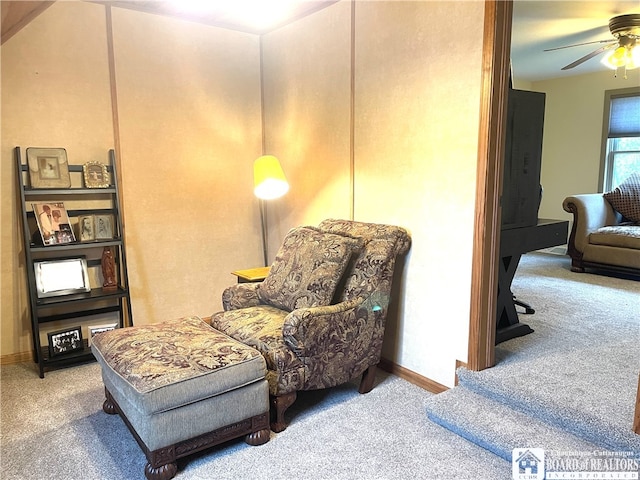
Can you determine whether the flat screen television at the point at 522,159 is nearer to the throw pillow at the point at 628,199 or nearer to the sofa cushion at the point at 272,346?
the sofa cushion at the point at 272,346

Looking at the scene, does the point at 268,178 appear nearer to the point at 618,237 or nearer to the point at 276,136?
the point at 276,136

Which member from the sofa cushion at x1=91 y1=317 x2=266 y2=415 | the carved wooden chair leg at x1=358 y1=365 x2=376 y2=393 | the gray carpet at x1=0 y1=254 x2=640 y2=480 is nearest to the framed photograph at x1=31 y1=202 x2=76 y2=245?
the gray carpet at x1=0 y1=254 x2=640 y2=480

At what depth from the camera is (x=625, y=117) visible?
19.2ft

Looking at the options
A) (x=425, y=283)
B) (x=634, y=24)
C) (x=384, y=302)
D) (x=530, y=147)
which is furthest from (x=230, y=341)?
(x=634, y=24)

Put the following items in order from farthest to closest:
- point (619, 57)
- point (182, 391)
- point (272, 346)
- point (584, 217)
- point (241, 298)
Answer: point (584, 217)
point (619, 57)
point (241, 298)
point (272, 346)
point (182, 391)

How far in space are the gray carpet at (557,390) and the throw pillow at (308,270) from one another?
0.85 metres

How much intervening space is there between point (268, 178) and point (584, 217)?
145 inches

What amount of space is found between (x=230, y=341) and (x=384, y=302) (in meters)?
0.93

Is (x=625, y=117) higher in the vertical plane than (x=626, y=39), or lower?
lower

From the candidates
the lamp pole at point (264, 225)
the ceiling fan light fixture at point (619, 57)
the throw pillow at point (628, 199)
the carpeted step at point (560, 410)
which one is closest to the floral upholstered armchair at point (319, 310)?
the carpeted step at point (560, 410)

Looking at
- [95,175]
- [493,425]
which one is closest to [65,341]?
[95,175]

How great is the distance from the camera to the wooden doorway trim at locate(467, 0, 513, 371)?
2.32 m

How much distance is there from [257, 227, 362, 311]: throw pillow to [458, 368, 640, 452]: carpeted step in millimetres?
904

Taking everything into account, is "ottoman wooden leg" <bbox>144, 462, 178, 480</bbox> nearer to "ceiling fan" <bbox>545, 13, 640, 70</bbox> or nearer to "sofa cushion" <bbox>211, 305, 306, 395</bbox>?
"sofa cushion" <bbox>211, 305, 306, 395</bbox>
